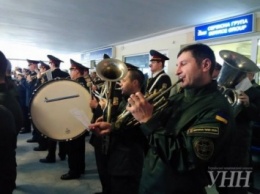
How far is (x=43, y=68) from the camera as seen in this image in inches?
210

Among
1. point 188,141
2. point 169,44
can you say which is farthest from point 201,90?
point 169,44

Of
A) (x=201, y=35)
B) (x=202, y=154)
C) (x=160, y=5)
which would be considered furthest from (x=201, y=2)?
(x=202, y=154)

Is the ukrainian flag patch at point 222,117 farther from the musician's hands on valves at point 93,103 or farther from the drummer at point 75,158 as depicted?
the drummer at point 75,158

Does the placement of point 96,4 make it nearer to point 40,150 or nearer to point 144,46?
point 40,150

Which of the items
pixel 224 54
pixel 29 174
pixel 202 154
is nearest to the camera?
pixel 202 154

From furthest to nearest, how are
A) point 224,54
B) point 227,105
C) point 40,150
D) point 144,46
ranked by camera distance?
1. point 144,46
2. point 40,150
3. point 224,54
4. point 227,105

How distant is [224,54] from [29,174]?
3.12 metres

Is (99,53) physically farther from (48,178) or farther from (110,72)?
(110,72)

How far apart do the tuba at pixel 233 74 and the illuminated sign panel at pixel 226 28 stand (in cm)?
269

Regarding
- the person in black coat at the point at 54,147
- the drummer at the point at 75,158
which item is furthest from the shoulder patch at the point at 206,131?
the person in black coat at the point at 54,147

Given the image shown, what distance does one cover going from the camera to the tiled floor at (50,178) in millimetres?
3106

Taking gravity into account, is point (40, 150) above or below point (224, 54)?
below

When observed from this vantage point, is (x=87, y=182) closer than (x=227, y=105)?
No

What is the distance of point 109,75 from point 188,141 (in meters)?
1.15
